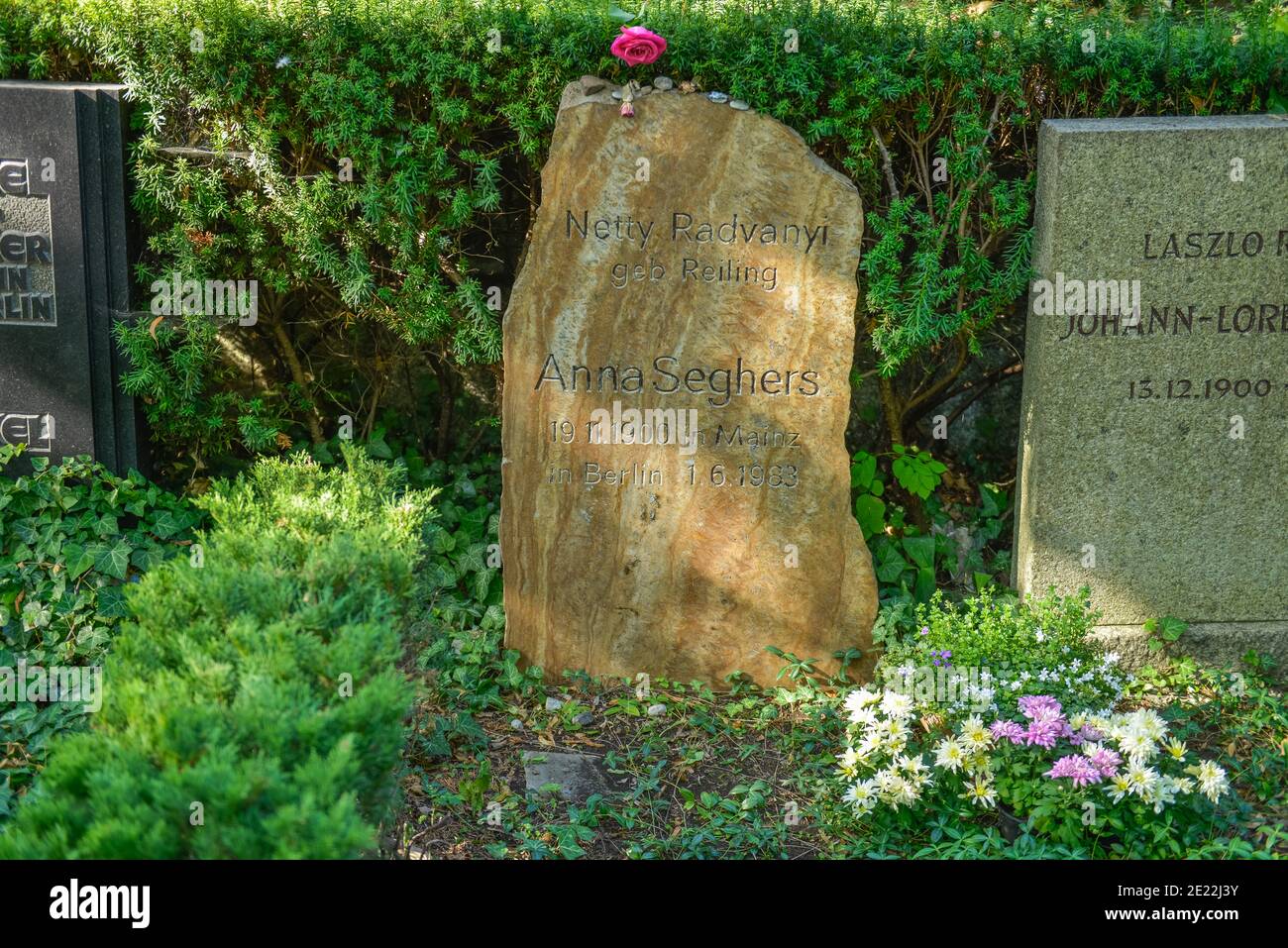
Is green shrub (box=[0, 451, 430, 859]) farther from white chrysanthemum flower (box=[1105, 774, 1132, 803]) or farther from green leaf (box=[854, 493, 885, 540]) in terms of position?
green leaf (box=[854, 493, 885, 540])

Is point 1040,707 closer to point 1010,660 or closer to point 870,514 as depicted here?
point 1010,660

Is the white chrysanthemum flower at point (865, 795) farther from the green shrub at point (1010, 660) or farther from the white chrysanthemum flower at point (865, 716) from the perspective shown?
the green shrub at point (1010, 660)

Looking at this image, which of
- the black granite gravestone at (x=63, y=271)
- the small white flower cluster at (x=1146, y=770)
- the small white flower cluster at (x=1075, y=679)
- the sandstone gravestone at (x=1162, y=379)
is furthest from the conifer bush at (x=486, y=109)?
the small white flower cluster at (x=1146, y=770)

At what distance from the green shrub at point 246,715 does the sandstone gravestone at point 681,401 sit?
1.36 m

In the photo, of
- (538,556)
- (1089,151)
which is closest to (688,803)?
(538,556)

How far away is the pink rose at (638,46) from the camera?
183 inches

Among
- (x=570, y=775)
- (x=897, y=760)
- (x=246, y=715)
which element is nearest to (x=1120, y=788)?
(x=897, y=760)

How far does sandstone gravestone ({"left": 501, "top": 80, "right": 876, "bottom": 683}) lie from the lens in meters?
4.72

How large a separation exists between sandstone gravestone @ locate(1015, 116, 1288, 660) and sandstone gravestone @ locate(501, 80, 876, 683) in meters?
0.78

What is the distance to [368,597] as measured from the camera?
3.23m

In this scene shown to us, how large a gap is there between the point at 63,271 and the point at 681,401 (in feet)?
8.32

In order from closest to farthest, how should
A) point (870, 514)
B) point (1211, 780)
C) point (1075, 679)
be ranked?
point (1211, 780)
point (1075, 679)
point (870, 514)

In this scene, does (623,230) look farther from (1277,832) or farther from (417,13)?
(1277,832)

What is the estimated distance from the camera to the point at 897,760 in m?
3.93
